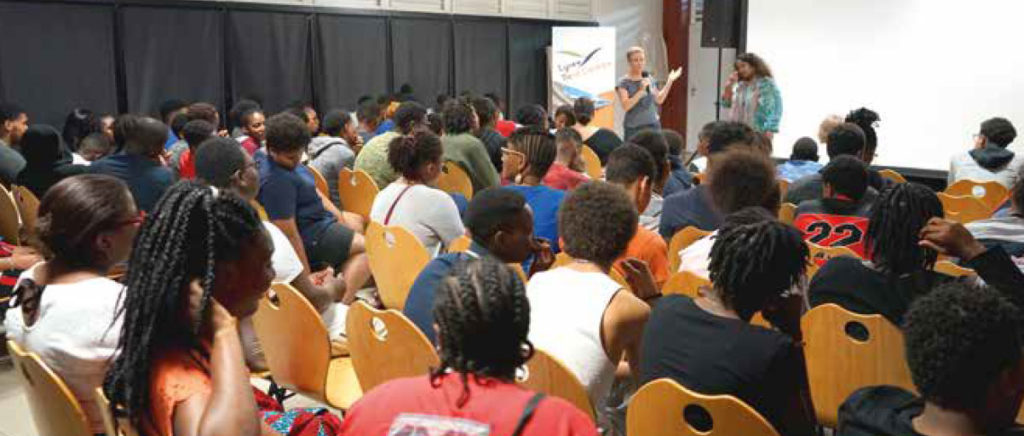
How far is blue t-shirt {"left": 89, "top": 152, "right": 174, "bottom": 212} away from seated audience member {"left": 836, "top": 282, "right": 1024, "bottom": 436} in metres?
3.85

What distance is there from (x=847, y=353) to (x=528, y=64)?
9.29 metres

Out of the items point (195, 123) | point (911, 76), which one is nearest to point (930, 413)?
point (195, 123)

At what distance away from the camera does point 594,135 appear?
6812mm

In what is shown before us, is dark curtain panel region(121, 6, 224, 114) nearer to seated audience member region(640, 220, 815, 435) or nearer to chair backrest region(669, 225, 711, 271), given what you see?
chair backrest region(669, 225, 711, 271)

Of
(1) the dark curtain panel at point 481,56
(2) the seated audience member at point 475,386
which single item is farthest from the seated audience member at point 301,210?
(1) the dark curtain panel at point 481,56

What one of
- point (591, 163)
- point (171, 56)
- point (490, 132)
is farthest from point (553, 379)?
point (171, 56)

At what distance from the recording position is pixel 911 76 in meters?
8.67

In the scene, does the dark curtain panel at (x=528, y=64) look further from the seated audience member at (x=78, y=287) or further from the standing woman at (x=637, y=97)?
the seated audience member at (x=78, y=287)

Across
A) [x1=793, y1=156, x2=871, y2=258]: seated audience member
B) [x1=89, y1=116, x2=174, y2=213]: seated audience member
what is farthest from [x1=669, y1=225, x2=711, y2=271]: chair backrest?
[x1=89, y1=116, x2=174, y2=213]: seated audience member

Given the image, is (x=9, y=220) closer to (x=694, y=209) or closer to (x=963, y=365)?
(x=694, y=209)

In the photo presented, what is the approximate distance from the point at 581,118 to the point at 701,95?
5.79 m

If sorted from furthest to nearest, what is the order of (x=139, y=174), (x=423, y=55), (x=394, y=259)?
1. (x=423, y=55)
2. (x=139, y=174)
3. (x=394, y=259)

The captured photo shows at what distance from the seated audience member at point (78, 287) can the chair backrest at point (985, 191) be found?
4.58m

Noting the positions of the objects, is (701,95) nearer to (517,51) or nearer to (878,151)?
(517,51)
